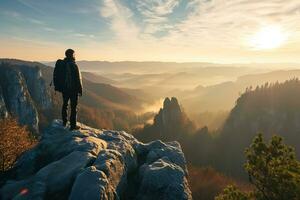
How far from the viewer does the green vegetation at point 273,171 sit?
60.1 ft

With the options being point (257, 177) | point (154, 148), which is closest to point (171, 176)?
point (154, 148)

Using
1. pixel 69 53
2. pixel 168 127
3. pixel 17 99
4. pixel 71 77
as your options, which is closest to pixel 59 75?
pixel 71 77

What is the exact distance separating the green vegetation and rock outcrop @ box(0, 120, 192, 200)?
A: 4.10 metres

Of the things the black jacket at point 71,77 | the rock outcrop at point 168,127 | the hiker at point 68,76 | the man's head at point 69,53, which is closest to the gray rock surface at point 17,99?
the rock outcrop at point 168,127

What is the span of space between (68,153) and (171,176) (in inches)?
190

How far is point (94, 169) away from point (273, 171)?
34.4ft

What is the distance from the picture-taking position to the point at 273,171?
19156 millimetres

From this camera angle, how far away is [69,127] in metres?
20.0

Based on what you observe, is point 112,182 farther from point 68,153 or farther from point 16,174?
point 16,174

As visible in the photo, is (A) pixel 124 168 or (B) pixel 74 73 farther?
(B) pixel 74 73

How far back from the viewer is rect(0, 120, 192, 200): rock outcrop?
43.6ft

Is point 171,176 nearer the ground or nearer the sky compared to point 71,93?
nearer the ground

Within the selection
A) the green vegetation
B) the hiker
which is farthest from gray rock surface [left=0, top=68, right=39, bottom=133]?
the green vegetation

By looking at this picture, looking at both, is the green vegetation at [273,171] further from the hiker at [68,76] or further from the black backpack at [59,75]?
the black backpack at [59,75]
